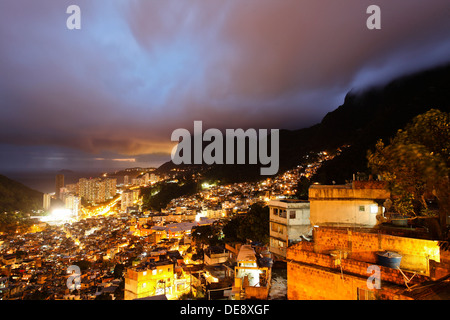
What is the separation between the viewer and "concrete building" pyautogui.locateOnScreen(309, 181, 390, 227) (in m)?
7.22

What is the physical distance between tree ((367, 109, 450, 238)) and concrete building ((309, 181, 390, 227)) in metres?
3.04

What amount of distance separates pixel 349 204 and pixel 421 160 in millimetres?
4700

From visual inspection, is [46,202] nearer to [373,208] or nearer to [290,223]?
[290,223]

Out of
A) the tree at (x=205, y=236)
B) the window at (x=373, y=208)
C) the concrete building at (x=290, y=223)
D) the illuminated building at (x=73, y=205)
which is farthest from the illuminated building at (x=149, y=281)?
the illuminated building at (x=73, y=205)

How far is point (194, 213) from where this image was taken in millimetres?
40500

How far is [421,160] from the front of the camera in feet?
10.3

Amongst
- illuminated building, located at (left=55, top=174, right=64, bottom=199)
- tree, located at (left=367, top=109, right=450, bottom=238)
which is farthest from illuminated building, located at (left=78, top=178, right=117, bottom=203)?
tree, located at (left=367, top=109, right=450, bottom=238)

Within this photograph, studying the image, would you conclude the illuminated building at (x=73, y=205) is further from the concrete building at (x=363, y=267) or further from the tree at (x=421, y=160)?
the tree at (x=421, y=160)

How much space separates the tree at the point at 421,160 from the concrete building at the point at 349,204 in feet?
9.96

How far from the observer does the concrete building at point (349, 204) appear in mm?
7219

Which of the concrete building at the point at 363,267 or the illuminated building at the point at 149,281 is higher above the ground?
the concrete building at the point at 363,267

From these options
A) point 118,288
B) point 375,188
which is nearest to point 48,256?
point 118,288
